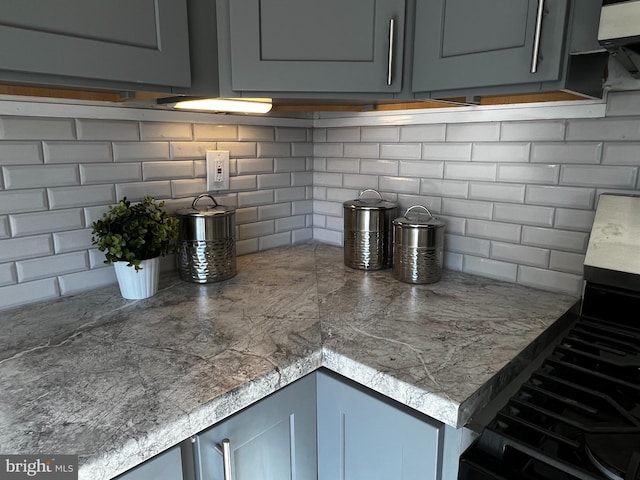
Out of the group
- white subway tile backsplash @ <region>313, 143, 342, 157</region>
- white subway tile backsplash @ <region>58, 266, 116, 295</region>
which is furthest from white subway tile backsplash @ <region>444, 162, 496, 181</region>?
white subway tile backsplash @ <region>58, 266, 116, 295</region>

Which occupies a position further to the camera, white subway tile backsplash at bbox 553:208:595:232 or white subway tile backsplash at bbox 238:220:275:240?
white subway tile backsplash at bbox 238:220:275:240

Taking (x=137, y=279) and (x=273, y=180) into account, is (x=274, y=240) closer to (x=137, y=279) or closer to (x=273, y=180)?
(x=273, y=180)

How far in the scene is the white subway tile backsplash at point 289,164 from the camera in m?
1.71

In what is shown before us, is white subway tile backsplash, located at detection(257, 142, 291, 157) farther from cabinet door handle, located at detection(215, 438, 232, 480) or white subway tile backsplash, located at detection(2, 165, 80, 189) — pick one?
cabinet door handle, located at detection(215, 438, 232, 480)

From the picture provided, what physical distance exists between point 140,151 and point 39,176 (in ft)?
0.92

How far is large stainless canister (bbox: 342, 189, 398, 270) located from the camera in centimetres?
143

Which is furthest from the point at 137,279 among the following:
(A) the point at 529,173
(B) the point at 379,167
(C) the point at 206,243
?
(A) the point at 529,173

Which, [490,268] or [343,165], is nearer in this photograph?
[490,268]

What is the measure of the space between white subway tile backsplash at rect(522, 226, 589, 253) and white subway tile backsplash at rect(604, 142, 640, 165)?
0.20m

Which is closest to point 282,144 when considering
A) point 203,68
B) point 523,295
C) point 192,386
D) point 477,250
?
point 203,68

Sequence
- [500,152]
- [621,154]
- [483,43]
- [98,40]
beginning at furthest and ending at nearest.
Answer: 1. [500,152]
2. [621,154]
3. [483,43]
4. [98,40]

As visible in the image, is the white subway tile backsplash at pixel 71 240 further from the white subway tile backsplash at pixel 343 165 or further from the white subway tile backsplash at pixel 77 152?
the white subway tile backsplash at pixel 343 165

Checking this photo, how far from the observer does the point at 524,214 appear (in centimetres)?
128

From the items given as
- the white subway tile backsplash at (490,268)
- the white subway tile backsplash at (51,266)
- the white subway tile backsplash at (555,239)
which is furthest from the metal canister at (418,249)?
the white subway tile backsplash at (51,266)
